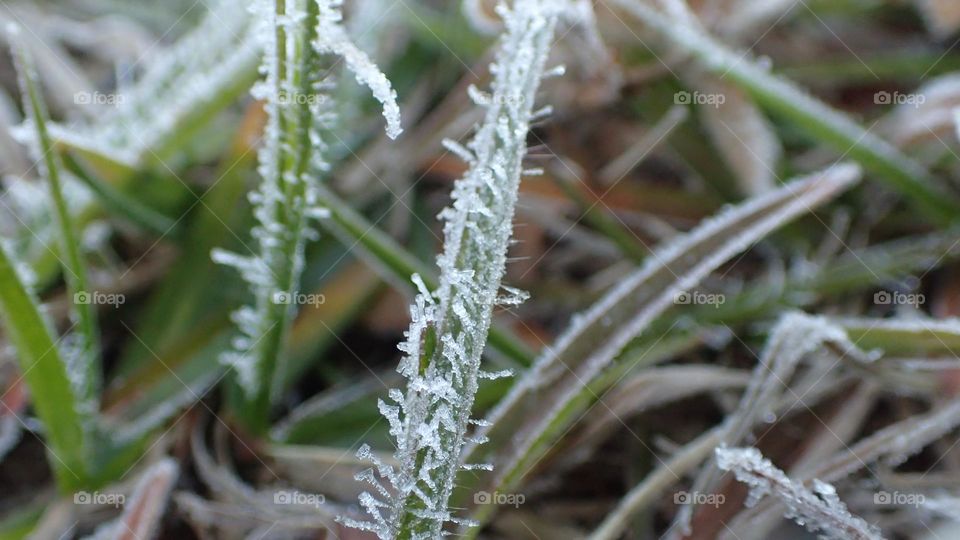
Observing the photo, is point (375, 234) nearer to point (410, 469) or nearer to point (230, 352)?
point (230, 352)

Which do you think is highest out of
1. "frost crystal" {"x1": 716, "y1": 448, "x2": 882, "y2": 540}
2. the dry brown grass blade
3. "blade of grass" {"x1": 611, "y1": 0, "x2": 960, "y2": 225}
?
"blade of grass" {"x1": 611, "y1": 0, "x2": 960, "y2": 225}

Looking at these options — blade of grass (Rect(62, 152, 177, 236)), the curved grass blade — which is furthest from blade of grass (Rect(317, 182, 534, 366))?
blade of grass (Rect(62, 152, 177, 236))

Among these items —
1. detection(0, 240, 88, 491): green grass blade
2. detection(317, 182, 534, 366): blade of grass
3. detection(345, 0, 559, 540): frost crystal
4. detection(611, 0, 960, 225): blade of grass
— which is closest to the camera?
detection(345, 0, 559, 540): frost crystal

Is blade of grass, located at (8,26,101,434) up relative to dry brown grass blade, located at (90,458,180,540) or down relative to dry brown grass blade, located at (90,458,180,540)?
up

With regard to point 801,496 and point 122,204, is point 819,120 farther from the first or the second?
point 122,204

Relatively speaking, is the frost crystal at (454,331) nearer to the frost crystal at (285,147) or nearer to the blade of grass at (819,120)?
the frost crystal at (285,147)

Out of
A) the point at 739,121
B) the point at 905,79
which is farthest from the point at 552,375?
the point at 905,79

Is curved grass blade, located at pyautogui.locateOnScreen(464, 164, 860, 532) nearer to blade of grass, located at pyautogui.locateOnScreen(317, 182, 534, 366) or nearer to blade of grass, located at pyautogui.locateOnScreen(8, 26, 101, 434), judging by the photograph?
blade of grass, located at pyautogui.locateOnScreen(317, 182, 534, 366)
